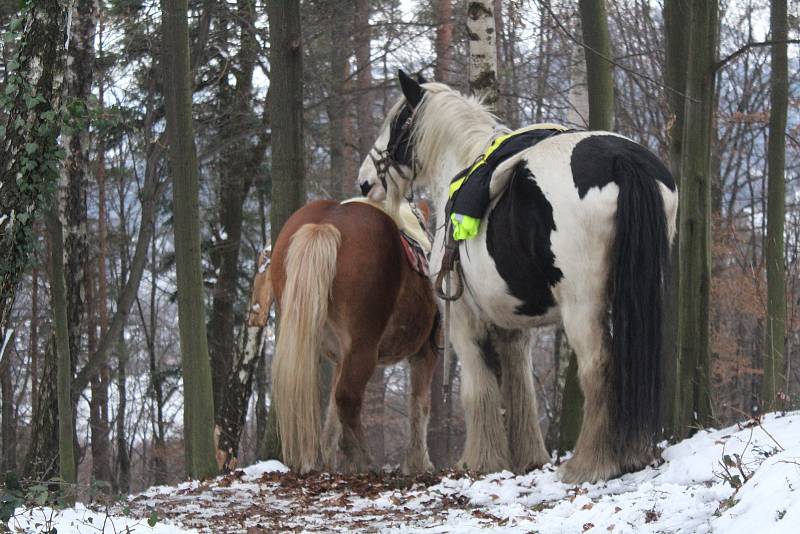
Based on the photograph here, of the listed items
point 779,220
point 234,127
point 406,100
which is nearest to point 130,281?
point 234,127

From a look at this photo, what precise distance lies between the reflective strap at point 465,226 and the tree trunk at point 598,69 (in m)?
2.19

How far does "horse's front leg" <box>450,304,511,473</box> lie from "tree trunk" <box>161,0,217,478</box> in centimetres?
250

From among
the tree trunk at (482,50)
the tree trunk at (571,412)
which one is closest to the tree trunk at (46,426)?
the tree trunk at (571,412)

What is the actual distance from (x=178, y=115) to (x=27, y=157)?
299 cm

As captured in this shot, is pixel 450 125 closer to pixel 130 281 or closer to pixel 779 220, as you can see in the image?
pixel 779 220

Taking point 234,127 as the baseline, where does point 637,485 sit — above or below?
below

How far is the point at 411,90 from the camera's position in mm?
7371

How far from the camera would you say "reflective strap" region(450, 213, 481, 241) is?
19.4 ft

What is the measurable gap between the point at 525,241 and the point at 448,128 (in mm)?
1952

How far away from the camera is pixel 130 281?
13.0m

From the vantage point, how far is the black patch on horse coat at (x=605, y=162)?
17.2 ft

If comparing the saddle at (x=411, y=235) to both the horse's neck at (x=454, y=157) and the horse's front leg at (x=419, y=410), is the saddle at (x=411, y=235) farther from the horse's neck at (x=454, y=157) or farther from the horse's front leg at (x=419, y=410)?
the horse's front leg at (x=419, y=410)

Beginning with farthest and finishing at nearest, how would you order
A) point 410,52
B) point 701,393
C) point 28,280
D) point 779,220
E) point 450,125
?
point 28,280, point 410,52, point 779,220, point 450,125, point 701,393

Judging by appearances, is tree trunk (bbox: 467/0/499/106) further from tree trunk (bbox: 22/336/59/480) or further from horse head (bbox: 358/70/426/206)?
tree trunk (bbox: 22/336/59/480)
